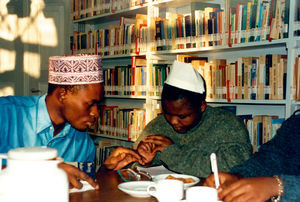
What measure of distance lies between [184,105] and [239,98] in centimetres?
97

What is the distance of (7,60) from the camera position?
4.99 m

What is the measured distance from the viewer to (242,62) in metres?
2.74

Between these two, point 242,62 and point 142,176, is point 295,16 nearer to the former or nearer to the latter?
point 242,62

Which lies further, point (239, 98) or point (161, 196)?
point (239, 98)

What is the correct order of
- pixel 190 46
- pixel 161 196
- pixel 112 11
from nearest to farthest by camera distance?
1. pixel 161 196
2. pixel 190 46
3. pixel 112 11

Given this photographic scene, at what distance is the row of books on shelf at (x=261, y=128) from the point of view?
8.65ft

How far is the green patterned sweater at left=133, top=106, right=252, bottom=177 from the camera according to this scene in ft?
5.58

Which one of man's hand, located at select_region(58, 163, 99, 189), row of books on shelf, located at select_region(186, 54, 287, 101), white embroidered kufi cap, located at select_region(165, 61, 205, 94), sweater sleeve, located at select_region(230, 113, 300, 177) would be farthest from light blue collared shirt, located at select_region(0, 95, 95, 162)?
row of books on shelf, located at select_region(186, 54, 287, 101)

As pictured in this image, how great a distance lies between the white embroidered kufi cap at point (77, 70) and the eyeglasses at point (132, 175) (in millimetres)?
426

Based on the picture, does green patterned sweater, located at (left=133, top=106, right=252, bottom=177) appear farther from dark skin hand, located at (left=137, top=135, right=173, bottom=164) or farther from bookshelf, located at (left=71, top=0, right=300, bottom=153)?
bookshelf, located at (left=71, top=0, right=300, bottom=153)

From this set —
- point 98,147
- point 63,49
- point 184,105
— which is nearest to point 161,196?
point 184,105

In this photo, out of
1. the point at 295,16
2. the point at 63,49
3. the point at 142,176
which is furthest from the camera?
the point at 63,49

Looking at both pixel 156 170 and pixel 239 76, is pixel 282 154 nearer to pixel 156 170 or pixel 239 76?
pixel 156 170

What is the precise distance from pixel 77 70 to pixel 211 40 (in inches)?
62.7
